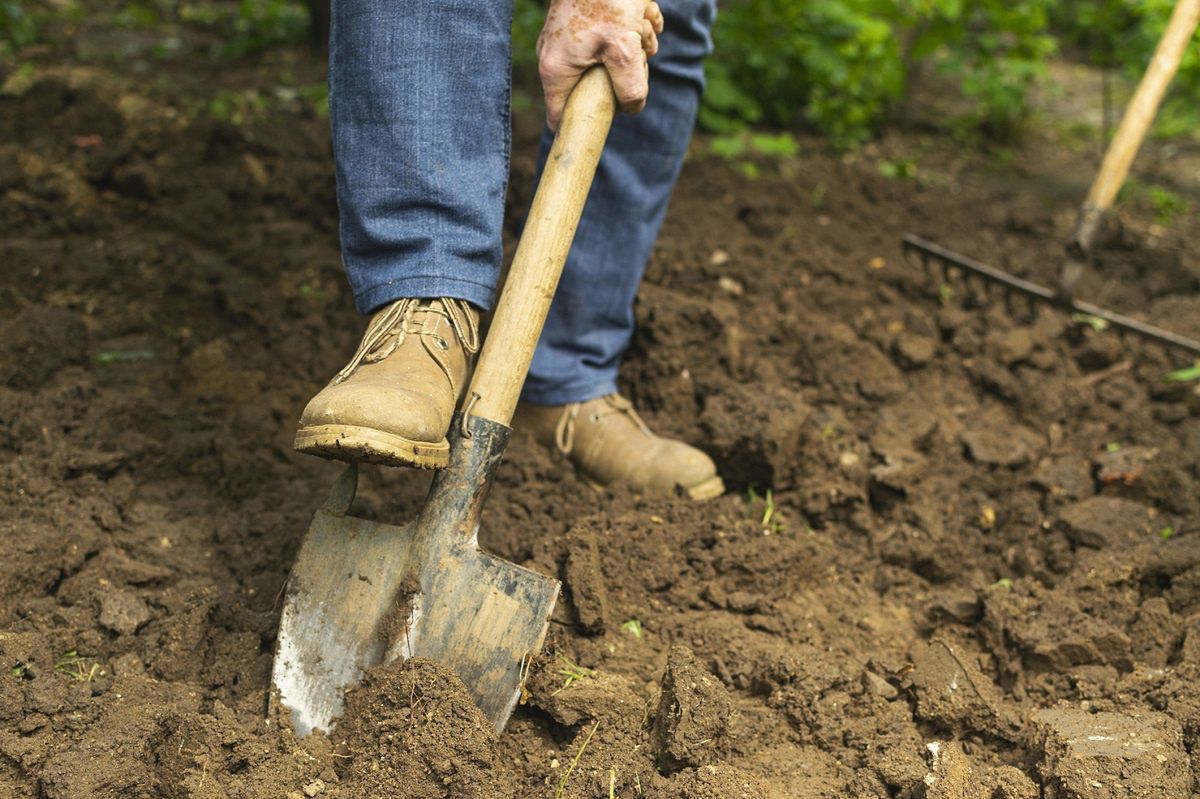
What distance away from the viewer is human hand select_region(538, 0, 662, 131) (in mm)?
1835

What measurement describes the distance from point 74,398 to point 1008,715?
1929 mm

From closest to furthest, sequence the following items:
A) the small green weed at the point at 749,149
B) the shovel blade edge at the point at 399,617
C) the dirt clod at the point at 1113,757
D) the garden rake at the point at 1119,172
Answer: the dirt clod at the point at 1113,757 → the shovel blade edge at the point at 399,617 → the garden rake at the point at 1119,172 → the small green weed at the point at 749,149

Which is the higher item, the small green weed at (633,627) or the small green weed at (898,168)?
the small green weed at (633,627)

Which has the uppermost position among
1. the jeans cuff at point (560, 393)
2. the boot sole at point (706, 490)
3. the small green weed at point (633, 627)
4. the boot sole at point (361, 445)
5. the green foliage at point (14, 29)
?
the boot sole at point (361, 445)

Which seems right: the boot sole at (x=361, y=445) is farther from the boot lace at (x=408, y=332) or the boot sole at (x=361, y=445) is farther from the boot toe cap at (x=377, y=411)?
the boot lace at (x=408, y=332)

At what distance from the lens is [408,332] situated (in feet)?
6.04

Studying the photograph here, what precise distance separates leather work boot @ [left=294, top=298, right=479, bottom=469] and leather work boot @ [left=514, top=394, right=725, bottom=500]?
1.64 feet

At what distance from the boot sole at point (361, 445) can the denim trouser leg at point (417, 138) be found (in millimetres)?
318

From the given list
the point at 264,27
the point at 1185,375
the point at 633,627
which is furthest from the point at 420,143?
the point at 264,27

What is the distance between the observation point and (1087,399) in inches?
115

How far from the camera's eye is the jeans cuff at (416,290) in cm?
186

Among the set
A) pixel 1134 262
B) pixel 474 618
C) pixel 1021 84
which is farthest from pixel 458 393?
pixel 1021 84

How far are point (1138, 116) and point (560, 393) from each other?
203 centimetres

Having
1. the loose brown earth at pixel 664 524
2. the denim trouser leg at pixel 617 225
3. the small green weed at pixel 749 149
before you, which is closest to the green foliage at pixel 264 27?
the loose brown earth at pixel 664 524
